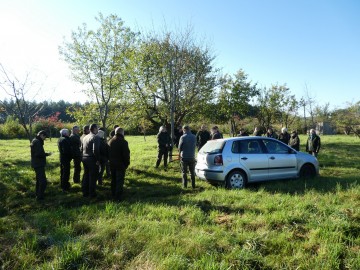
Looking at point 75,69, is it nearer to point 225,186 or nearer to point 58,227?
point 225,186

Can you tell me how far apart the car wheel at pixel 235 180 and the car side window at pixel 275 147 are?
126 centimetres

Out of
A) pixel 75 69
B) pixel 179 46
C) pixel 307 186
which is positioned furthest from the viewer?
pixel 179 46

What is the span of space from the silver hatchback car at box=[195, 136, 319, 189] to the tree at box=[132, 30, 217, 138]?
18.2 feet

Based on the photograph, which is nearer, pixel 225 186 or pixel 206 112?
pixel 225 186

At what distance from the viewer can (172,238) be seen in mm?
4668

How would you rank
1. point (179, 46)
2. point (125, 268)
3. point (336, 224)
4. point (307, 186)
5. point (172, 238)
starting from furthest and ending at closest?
point (179, 46) < point (307, 186) < point (336, 224) < point (172, 238) < point (125, 268)

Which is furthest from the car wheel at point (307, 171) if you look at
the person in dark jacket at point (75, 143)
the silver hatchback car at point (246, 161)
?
the person in dark jacket at point (75, 143)

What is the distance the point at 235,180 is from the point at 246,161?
65 cm

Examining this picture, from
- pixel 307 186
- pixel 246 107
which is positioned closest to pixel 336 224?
pixel 307 186

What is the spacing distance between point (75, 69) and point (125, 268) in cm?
1054

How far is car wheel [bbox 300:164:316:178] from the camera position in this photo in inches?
392

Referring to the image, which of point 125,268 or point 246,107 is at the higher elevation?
point 246,107

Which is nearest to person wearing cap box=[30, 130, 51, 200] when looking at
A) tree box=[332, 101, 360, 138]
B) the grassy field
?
the grassy field

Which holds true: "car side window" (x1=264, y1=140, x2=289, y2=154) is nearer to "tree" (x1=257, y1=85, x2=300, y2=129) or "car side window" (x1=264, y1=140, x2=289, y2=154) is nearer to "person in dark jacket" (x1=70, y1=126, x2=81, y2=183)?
"person in dark jacket" (x1=70, y1=126, x2=81, y2=183)
